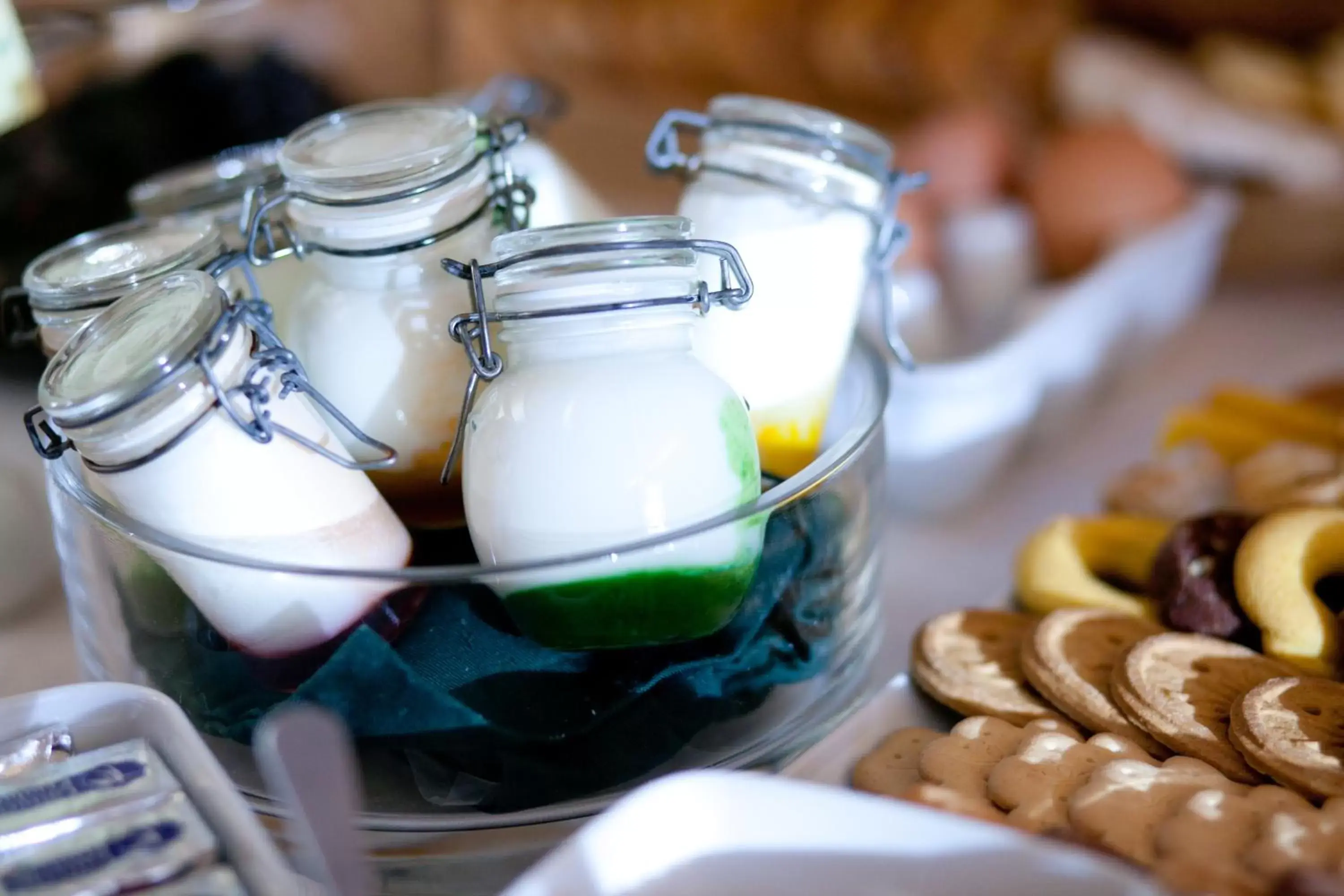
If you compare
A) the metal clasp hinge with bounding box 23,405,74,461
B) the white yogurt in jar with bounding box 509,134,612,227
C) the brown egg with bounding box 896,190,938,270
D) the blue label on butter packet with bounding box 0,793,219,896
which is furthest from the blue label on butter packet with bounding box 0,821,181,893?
the brown egg with bounding box 896,190,938,270

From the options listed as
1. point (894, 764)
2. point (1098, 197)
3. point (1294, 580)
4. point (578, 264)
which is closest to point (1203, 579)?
point (1294, 580)

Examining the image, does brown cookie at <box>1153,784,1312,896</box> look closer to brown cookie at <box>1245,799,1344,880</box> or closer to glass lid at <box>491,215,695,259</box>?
brown cookie at <box>1245,799,1344,880</box>

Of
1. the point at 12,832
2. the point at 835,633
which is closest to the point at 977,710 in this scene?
the point at 835,633

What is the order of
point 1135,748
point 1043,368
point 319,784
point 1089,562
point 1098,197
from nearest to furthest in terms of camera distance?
point 319,784 < point 1135,748 < point 1089,562 < point 1043,368 < point 1098,197

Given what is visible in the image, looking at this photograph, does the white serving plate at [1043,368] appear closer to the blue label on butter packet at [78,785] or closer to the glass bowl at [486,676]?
the glass bowl at [486,676]

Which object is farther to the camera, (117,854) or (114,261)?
(114,261)

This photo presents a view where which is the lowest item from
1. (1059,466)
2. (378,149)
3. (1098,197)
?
(1059,466)

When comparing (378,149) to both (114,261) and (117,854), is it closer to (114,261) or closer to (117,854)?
(114,261)
